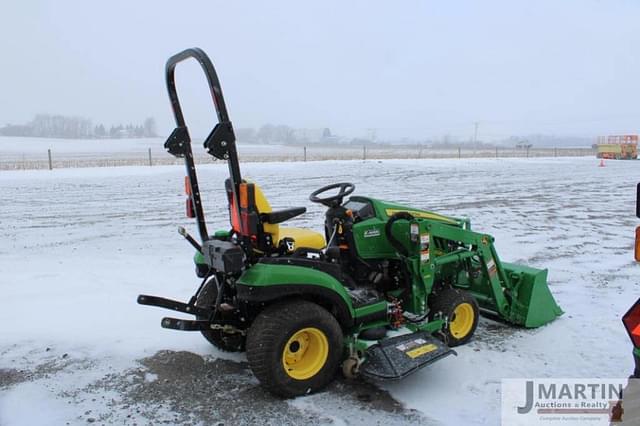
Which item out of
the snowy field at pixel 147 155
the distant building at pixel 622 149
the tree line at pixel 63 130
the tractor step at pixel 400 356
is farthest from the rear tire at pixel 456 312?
the tree line at pixel 63 130

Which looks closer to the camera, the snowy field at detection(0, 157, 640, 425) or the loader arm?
the snowy field at detection(0, 157, 640, 425)

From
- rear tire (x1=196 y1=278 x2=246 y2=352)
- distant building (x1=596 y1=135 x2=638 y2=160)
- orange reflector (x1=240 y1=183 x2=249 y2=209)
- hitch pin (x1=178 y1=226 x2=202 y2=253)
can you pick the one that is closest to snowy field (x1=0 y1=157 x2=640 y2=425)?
rear tire (x1=196 y1=278 x2=246 y2=352)

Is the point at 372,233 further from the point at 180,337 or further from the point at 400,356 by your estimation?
the point at 180,337

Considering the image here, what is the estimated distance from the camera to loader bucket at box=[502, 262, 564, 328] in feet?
15.2

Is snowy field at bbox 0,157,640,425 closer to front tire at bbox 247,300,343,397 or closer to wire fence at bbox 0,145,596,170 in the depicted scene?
front tire at bbox 247,300,343,397

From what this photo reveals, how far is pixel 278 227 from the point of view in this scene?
12.1 ft

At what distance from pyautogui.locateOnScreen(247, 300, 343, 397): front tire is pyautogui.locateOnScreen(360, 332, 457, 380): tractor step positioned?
241 millimetres

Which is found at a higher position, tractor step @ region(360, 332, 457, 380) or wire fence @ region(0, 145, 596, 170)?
wire fence @ region(0, 145, 596, 170)

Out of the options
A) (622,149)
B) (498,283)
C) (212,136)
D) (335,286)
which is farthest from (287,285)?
(622,149)

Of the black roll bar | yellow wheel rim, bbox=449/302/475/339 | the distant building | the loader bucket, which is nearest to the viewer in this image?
the black roll bar

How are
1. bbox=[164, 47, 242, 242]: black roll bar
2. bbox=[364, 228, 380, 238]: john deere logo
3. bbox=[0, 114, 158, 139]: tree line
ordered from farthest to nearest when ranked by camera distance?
bbox=[0, 114, 158, 139]: tree line < bbox=[364, 228, 380, 238]: john deere logo < bbox=[164, 47, 242, 242]: black roll bar
